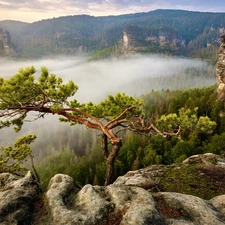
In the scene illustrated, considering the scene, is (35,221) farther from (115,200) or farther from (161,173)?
(161,173)

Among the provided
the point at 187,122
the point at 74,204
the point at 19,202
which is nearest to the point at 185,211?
the point at 74,204

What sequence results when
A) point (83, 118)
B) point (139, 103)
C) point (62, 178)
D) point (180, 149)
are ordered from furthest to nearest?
point (180, 149)
point (83, 118)
point (139, 103)
point (62, 178)

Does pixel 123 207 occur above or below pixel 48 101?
below

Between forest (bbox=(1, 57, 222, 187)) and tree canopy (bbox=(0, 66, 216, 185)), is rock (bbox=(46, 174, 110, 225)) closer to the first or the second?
tree canopy (bbox=(0, 66, 216, 185))

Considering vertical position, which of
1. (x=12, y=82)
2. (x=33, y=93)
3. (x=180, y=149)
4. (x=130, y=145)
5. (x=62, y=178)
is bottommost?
(x=130, y=145)

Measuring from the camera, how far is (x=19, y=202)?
23.2 ft

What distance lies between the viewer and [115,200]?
7293 mm

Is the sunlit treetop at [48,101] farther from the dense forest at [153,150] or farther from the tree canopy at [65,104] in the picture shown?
the dense forest at [153,150]

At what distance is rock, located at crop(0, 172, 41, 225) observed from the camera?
258 inches

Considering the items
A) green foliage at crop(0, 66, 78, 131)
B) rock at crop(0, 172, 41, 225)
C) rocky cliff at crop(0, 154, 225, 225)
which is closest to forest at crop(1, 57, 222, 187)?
green foliage at crop(0, 66, 78, 131)

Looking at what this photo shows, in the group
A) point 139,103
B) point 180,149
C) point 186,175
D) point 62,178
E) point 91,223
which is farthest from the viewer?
point 180,149

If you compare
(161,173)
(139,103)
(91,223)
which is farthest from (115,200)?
(161,173)

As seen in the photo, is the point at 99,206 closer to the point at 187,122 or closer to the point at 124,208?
the point at 124,208

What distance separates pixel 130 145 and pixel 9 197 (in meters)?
56.2
